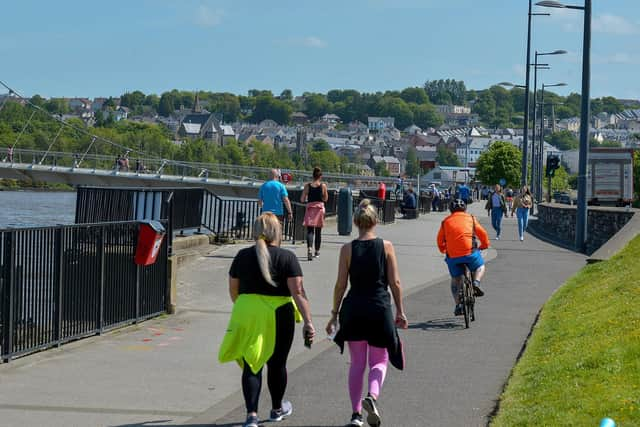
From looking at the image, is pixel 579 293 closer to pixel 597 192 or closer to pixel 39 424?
pixel 39 424

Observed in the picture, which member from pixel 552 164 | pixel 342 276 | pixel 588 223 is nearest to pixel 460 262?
pixel 342 276

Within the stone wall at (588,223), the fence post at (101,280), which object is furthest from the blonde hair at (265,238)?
the stone wall at (588,223)

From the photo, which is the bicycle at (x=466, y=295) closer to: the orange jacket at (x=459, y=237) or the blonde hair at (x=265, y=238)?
the orange jacket at (x=459, y=237)

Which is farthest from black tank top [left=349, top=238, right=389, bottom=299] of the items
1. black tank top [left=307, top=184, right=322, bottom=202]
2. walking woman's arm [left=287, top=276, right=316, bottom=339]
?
black tank top [left=307, top=184, right=322, bottom=202]

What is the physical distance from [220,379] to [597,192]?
4110 centimetres

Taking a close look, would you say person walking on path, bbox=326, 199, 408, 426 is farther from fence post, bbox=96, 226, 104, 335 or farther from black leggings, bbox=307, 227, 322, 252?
black leggings, bbox=307, 227, 322, 252

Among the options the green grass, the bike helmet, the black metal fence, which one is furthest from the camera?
the bike helmet

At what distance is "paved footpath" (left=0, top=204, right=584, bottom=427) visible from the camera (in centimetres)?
766

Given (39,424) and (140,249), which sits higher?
(140,249)

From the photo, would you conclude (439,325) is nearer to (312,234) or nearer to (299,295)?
(299,295)

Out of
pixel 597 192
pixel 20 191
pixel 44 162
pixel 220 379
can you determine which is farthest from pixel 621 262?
pixel 20 191

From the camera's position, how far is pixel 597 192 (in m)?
48.2

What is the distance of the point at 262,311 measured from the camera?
7137 mm

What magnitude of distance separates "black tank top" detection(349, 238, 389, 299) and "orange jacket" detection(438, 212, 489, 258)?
17.5 feet
